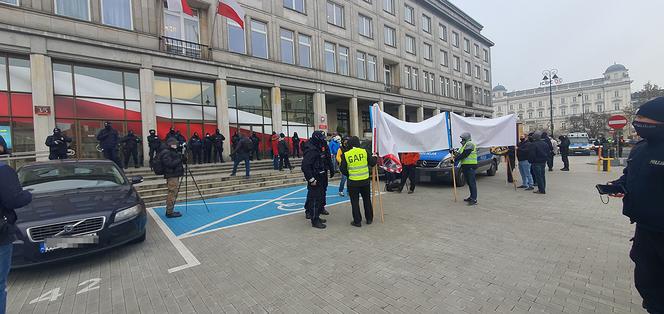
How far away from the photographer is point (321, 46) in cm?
2286

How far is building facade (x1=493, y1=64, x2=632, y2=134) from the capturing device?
8075 centimetres

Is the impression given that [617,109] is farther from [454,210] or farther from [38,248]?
[38,248]

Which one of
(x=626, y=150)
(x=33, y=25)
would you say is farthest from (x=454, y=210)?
(x=626, y=150)

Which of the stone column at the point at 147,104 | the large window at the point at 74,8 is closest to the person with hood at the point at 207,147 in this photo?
the stone column at the point at 147,104

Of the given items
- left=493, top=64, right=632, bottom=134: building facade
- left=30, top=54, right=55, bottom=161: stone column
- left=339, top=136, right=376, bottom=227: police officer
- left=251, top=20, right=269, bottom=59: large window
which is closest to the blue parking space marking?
left=339, top=136, right=376, bottom=227: police officer

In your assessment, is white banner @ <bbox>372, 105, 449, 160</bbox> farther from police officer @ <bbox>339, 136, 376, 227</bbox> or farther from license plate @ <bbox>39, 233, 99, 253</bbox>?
license plate @ <bbox>39, 233, 99, 253</bbox>

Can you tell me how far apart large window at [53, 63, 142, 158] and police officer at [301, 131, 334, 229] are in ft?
42.0

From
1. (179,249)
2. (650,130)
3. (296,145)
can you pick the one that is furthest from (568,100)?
(179,249)

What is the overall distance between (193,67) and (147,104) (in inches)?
125

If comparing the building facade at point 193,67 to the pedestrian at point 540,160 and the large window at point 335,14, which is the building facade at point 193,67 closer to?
the large window at point 335,14

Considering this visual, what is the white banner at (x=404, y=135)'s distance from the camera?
7344 mm

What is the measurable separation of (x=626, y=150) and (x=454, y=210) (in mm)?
29796

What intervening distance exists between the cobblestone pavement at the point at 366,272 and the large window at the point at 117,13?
13.5 meters

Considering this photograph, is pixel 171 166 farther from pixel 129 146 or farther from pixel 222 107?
pixel 222 107
